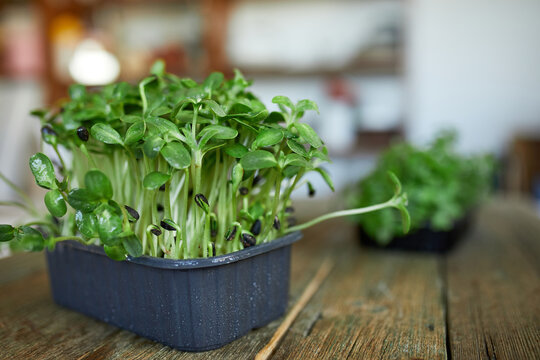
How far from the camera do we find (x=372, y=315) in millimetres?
671

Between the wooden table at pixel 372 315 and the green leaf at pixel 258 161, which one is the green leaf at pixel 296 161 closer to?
the green leaf at pixel 258 161

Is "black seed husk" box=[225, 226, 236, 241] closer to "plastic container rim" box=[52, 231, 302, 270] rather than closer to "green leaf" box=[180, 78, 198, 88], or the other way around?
"plastic container rim" box=[52, 231, 302, 270]

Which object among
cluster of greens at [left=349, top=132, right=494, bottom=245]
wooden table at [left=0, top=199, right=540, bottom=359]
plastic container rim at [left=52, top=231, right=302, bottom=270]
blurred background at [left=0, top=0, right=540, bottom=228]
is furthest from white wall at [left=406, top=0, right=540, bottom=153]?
plastic container rim at [left=52, top=231, right=302, bottom=270]

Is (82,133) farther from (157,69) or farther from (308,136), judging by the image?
(308,136)

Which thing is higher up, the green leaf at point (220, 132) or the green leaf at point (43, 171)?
the green leaf at point (220, 132)

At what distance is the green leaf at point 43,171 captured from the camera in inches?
19.6

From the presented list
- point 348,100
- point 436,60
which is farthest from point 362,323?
point 436,60

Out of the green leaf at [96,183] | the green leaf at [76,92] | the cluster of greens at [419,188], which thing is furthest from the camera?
the cluster of greens at [419,188]

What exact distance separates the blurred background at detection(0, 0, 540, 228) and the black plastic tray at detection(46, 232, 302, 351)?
2469 millimetres

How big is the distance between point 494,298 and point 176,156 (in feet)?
1.91

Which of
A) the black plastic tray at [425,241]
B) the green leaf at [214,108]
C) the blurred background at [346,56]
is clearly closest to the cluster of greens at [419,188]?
the black plastic tray at [425,241]

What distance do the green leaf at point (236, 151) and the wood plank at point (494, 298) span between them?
0.34 meters

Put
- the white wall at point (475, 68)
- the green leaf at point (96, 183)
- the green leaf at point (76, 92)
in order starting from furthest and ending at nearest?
1. the white wall at point (475, 68)
2. the green leaf at point (76, 92)
3. the green leaf at point (96, 183)

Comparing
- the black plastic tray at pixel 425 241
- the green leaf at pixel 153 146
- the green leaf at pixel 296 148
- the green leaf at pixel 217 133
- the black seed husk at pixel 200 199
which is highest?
the green leaf at pixel 217 133
